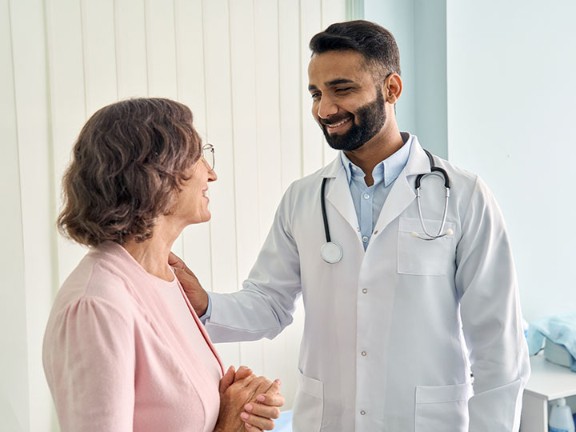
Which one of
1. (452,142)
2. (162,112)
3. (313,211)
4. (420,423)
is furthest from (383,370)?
(452,142)

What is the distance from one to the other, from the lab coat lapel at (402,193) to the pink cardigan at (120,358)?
59cm

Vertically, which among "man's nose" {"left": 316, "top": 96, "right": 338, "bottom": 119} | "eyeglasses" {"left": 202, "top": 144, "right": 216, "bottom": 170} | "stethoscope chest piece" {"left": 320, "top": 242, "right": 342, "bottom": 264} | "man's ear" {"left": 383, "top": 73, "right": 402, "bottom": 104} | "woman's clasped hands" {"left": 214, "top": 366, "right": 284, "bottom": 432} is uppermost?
"man's ear" {"left": 383, "top": 73, "right": 402, "bottom": 104}

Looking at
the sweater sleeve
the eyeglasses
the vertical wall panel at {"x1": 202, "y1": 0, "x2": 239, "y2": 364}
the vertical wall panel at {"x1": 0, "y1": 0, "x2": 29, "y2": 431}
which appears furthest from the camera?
the vertical wall panel at {"x1": 202, "y1": 0, "x2": 239, "y2": 364}

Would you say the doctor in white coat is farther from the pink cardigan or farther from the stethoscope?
the pink cardigan

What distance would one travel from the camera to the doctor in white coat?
1.32 meters

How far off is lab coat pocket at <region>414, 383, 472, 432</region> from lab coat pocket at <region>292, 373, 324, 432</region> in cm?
23

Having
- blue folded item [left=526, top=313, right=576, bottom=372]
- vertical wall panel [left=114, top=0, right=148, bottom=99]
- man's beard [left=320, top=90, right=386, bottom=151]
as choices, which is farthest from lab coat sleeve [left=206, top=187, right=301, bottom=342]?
blue folded item [left=526, top=313, right=576, bottom=372]

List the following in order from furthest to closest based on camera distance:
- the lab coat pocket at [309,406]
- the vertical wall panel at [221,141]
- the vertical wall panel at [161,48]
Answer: the vertical wall panel at [221,141] < the vertical wall panel at [161,48] < the lab coat pocket at [309,406]

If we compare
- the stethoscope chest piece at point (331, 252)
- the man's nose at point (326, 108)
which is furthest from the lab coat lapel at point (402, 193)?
the man's nose at point (326, 108)

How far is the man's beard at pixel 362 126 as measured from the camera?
1409 mm

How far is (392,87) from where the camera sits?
1.48m

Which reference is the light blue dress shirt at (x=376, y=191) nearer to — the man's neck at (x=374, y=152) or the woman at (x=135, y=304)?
the man's neck at (x=374, y=152)

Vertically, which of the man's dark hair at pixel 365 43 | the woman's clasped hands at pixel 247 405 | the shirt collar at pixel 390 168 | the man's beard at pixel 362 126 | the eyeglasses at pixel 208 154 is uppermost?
the man's dark hair at pixel 365 43

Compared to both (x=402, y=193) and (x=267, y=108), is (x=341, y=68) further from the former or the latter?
(x=267, y=108)
